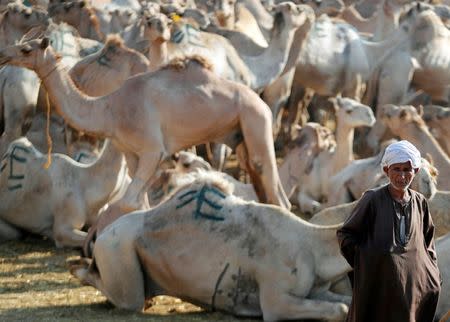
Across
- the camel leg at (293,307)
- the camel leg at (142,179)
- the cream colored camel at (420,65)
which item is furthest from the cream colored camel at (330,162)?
the camel leg at (293,307)

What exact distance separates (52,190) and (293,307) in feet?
12.9

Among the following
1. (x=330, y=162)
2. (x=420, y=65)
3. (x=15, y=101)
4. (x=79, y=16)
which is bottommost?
(x=420, y=65)

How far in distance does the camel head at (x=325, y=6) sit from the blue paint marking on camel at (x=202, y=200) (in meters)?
11.5

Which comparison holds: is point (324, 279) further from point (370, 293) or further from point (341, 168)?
point (341, 168)

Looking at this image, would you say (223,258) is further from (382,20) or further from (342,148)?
(382,20)

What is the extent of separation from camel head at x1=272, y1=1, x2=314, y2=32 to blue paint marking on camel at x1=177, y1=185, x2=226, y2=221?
18.4ft

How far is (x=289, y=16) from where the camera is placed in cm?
1566

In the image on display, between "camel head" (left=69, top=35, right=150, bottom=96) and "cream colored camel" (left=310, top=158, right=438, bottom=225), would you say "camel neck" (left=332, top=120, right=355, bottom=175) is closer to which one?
"camel head" (left=69, top=35, right=150, bottom=96)

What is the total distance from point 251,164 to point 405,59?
6.59 meters

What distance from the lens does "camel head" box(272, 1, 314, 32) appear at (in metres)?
15.6

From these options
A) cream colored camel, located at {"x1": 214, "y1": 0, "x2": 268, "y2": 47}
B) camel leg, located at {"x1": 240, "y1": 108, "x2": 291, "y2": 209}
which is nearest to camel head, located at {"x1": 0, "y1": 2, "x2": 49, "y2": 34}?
cream colored camel, located at {"x1": 214, "y1": 0, "x2": 268, "y2": 47}

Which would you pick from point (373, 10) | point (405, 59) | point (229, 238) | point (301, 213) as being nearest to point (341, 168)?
point (301, 213)

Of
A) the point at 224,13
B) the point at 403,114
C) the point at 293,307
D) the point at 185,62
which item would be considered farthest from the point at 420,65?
the point at 293,307

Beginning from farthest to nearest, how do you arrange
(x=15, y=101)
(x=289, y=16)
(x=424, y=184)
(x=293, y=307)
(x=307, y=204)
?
(x=289, y=16) → (x=307, y=204) → (x=15, y=101) → (x=424, y=184) → (x=293, y=307)
